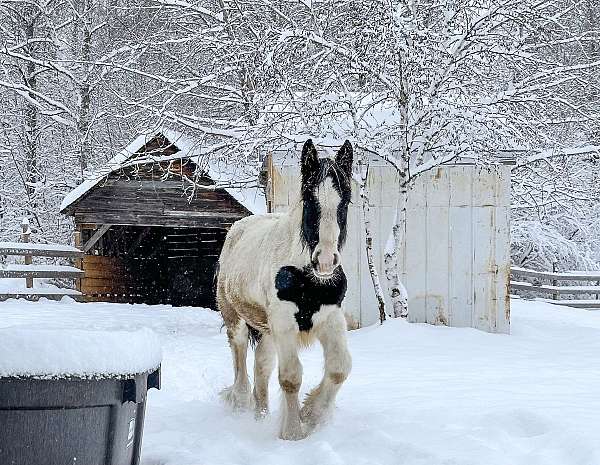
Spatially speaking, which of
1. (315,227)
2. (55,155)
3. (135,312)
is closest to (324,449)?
(315,227)

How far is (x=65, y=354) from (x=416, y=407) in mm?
2787

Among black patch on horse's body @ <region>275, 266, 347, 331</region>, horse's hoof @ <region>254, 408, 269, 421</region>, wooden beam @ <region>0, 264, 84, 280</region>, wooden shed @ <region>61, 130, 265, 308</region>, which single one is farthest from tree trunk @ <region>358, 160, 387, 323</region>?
wooden beam @ <region>0, 264, 84, 280</region>

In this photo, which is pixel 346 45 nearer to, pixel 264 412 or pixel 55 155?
pixel 264 412

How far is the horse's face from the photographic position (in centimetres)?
411

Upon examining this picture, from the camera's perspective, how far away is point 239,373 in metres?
5.75

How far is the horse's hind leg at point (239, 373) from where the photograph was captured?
5.44 metres

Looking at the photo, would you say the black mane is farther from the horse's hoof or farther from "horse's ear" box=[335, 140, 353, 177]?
the horse's hoof

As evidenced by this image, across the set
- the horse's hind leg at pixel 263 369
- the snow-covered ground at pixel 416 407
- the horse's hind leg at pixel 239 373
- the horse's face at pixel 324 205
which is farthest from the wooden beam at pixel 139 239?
the horse's face at pixel 324 205

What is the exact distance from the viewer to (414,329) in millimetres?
9531

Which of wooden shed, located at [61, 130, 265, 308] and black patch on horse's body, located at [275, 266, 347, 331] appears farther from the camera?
wooden shed, located at [61, 130, 265, 308]

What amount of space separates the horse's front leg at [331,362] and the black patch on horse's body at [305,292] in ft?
0.33

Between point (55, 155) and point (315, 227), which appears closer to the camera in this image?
point (315, 227)

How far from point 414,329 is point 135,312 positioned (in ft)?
21.1

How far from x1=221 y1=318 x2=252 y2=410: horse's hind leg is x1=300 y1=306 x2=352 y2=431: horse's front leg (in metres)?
0.92
